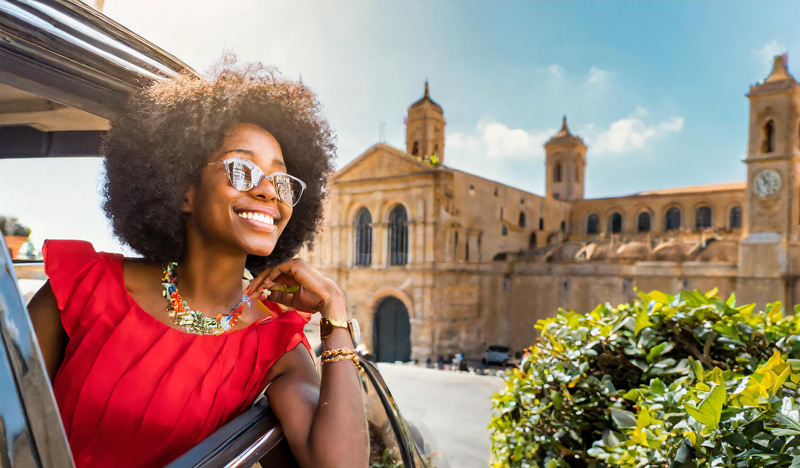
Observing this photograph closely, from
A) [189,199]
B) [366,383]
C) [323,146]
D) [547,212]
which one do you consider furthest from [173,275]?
[547,212]

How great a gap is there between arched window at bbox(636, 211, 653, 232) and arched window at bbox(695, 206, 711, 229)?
2.44 m

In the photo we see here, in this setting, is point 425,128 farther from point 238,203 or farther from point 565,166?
point 238,203

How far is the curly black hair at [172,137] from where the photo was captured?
1053mm

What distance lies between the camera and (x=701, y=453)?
1446mm

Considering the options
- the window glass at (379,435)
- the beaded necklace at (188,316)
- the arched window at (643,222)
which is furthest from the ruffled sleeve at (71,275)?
the arched window at (643,222)

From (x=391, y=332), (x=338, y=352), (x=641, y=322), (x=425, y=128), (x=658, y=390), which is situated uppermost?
(x=425, y=128)

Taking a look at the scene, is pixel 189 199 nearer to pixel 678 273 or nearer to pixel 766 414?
pixel 766 414

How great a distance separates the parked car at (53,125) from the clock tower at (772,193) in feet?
60.0

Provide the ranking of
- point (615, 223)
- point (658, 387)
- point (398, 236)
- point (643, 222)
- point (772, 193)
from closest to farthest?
point (658, 387), point (772, 193), point (398, 236), point (643, 222), point (615, 223)

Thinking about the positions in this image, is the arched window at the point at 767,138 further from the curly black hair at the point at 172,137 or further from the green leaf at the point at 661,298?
the curly black hair at the point at 172,137

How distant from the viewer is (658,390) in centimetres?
177

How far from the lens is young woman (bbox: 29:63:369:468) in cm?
90

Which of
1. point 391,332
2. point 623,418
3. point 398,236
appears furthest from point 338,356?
point 391,332

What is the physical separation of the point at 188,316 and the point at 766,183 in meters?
19.7
